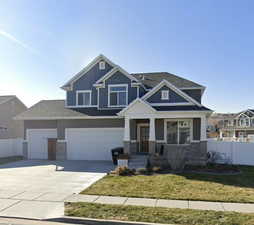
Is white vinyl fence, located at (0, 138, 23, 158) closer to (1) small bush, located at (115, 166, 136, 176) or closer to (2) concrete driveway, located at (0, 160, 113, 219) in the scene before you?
(2) concrete driveway, located at (0, 160, 113, 219)

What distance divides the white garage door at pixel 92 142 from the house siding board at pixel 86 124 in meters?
0.24

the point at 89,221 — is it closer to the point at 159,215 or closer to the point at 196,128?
the point at 159,215

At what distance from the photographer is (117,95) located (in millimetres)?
18875

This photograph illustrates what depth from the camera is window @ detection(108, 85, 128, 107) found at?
A: 18766 mm

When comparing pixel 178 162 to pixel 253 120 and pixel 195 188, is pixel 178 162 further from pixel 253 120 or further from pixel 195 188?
pixel 253 120

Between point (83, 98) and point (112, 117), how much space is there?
385cm

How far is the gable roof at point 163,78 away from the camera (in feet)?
61.5

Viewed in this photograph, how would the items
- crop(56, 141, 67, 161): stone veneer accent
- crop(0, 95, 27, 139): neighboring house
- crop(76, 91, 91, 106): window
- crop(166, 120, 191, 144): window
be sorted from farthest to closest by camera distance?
1. crop(0, 95, 27, 139): neighboring house
2. crop(76, 91, 91, 106): window
3. crop(56, 141, 67, 161): stone veneer accent
4. crop(166, 120, 191, 144): window

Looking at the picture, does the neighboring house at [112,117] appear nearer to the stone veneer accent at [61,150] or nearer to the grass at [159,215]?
the stone veneer accent at [61,150]

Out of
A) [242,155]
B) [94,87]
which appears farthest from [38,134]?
[242,155]

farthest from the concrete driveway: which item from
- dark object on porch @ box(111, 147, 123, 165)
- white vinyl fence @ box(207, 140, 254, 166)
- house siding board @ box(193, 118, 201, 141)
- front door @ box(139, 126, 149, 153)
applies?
white vinyl fence @ box(207, 140, 254, 166)

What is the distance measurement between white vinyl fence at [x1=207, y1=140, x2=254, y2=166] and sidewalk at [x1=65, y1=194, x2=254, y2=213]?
9743mm

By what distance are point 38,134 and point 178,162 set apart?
12.1 m

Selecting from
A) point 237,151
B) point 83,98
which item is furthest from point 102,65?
point 237,151
